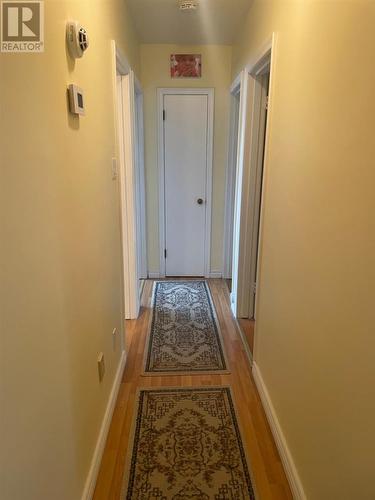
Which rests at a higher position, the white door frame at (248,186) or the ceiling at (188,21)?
the ceiling at (188,21)

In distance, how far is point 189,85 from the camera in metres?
3.55

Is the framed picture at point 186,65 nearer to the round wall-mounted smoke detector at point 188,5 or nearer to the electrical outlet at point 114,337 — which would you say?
the round wall-mounted smoke detector at point 188,5

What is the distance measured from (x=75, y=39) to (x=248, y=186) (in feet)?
5.98

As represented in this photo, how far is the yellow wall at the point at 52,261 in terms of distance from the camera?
0.81 m

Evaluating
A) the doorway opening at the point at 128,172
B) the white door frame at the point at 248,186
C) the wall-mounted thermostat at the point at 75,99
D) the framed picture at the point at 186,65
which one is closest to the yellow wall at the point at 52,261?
the wall-mounted thermostat at the point at 75,99

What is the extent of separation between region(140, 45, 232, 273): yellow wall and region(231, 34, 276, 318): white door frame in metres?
0.85

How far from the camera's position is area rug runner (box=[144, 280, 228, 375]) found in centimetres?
248

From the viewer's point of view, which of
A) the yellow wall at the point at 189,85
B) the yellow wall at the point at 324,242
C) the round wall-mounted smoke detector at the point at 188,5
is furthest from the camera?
the yellow wall at the point at 189,85

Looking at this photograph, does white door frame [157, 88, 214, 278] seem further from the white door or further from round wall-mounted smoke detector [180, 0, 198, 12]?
round wall-mounted smoke detector [180, 0, 198, 12]

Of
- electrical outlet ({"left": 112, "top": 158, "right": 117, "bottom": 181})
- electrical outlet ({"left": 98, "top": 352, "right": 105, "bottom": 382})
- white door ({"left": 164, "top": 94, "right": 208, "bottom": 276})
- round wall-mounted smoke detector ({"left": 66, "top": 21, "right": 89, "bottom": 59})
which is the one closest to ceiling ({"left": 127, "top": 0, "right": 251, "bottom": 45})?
white door ({"left": 164, "top": 94, "right": 208, "bottom": 276})

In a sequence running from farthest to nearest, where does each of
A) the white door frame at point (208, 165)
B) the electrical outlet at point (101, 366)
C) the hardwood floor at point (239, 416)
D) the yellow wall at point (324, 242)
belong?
the white door frame at point (208, 165), the electrical outlet at point (101, 366), the hardwood floor at point (239, 416), the yellow wall at point (324, 242)

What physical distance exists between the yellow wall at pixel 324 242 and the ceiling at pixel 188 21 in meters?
0.81

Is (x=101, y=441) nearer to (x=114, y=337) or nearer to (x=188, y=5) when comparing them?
(x=114, y=337)

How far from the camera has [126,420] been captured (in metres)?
1.95
